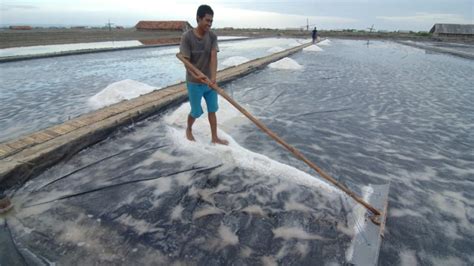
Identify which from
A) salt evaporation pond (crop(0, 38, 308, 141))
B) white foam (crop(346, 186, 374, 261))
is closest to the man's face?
white foam (crop(346, 186, 374, 261))

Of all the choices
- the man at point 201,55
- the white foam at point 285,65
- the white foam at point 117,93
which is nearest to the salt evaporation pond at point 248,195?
the man at point 201,55

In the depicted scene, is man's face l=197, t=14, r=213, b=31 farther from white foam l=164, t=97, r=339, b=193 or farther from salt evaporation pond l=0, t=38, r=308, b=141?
salt evaporation pond l=0, t=38, r=308, b=141

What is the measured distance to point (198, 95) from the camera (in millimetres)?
3422

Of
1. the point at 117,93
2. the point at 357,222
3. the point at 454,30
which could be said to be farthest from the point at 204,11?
the point at 454,30

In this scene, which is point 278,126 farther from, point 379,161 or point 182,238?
point 182,238

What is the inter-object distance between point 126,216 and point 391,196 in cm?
251

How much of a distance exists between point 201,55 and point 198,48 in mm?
88

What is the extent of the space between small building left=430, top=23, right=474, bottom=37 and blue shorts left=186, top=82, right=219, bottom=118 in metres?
49.6

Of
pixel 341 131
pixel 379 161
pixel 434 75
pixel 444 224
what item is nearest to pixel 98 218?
pixel 444 224

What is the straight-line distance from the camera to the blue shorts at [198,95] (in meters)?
3.38

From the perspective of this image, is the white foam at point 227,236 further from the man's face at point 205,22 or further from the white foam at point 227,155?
the man's face at point 205,22

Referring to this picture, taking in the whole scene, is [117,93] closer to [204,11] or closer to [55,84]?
[55,84]

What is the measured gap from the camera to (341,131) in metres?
4.53

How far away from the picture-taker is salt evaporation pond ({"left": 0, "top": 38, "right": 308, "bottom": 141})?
460cm
